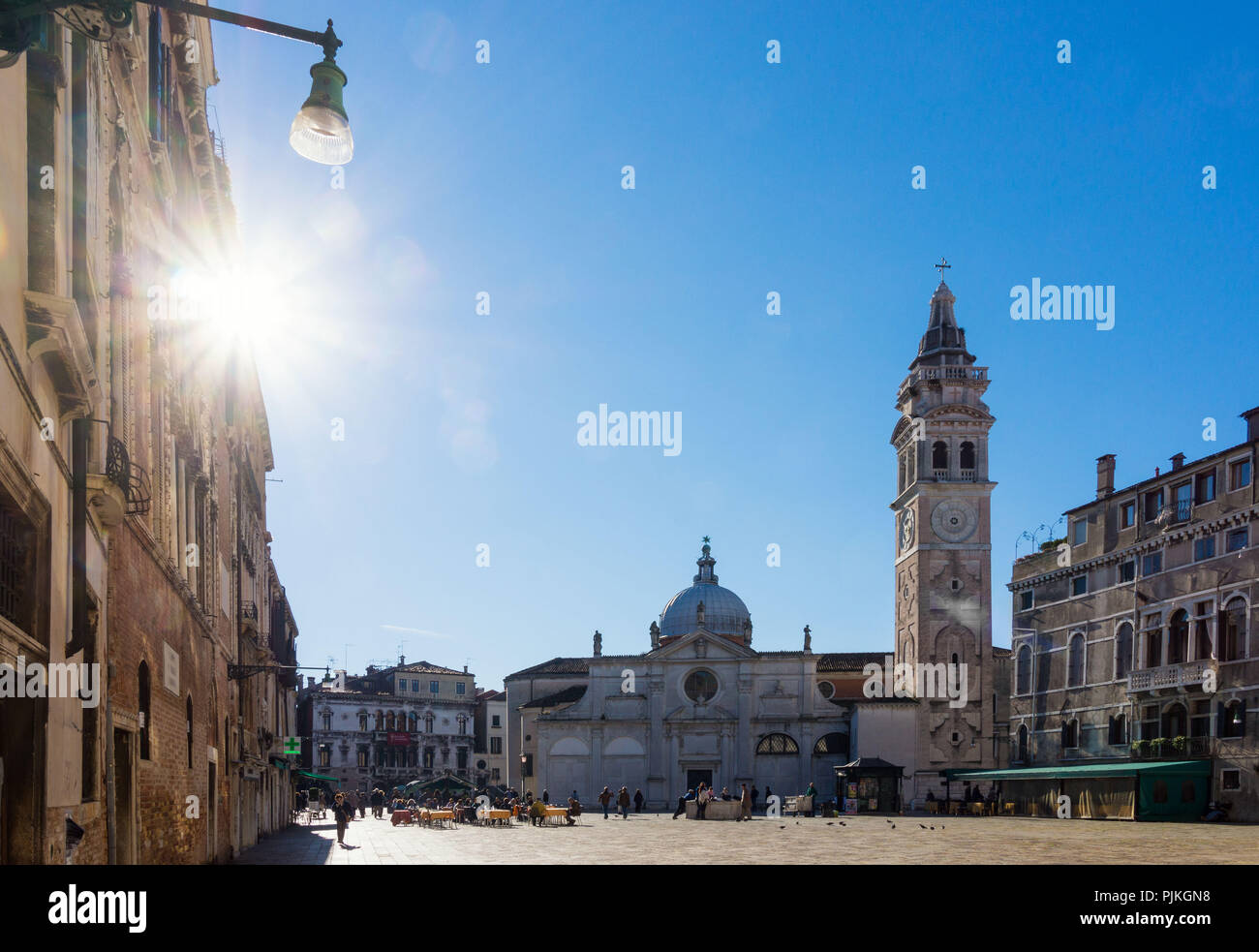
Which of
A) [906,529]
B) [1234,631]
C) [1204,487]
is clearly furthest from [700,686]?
[1234,631]

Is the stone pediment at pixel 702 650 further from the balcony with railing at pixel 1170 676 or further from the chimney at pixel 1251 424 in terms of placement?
the chimney at pixel 1251 424

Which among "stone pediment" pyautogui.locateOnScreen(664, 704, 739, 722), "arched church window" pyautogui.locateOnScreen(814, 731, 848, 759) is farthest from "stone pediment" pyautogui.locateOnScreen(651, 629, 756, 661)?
"arched church window" pyautogui.locateOnScreen(814, 731, 848, 759)

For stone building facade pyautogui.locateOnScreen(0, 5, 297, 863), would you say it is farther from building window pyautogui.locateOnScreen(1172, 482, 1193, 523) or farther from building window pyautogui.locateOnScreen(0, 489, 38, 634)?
building window pyautogui.locateOnScreen(1172, 482, 1193, 523)

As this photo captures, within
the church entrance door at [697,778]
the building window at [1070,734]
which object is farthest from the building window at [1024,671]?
the church entrance door at [697,778]

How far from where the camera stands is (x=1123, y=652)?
4772cm

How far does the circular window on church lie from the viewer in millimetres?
69875

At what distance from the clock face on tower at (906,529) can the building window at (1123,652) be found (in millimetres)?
20756

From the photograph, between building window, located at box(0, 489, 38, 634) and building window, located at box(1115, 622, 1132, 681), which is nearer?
→ building window, located at box(0, 489, 38, 634)

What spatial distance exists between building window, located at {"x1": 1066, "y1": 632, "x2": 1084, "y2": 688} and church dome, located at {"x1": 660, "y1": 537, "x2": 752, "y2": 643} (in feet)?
108

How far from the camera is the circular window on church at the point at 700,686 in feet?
229
